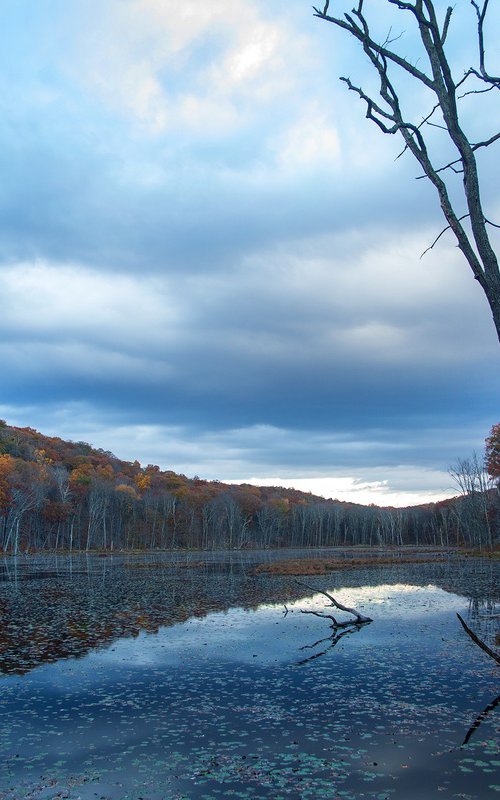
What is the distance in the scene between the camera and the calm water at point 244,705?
9.20 m

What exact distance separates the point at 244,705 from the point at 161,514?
13198 centimetres

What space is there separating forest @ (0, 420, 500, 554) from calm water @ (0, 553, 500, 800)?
219ft

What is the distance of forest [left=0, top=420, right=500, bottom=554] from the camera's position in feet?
327

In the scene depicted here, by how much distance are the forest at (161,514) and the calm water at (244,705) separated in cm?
6684

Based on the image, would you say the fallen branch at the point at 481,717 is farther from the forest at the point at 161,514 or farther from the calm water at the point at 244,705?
the forest at the point at 161,514

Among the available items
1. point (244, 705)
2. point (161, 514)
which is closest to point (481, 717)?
point (244, 705)

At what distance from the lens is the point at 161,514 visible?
5576 inches

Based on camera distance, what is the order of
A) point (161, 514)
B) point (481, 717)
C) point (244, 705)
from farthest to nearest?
point (161, 514) → point (244, 705) → point (481, 717)

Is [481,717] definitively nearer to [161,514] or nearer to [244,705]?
[244,705]

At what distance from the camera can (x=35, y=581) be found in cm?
4444

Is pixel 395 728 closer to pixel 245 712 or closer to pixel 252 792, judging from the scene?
pixel 245 712

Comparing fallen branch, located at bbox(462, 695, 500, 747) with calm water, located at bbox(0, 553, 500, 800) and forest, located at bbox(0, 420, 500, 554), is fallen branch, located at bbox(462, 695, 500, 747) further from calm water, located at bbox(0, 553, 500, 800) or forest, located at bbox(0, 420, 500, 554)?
forest, located at bbox(0, 420, 500, 554)

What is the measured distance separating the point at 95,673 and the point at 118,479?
140 metres

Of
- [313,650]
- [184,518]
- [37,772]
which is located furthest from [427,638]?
[184,518]
